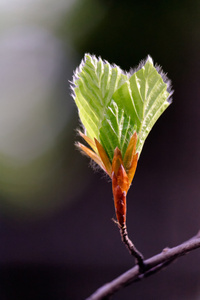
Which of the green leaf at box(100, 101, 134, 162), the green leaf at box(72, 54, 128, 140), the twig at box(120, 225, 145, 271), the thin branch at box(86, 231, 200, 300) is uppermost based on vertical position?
the green leaf at box(72, 54, 128, 140)

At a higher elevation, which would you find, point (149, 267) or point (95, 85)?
point (95, 85)

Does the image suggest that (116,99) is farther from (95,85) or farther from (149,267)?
(149,267)

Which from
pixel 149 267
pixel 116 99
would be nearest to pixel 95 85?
pixel 116 99

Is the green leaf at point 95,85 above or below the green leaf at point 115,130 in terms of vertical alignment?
above

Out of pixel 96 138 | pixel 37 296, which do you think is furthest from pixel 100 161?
pixel 37 296

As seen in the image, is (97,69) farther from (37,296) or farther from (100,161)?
(37,296)

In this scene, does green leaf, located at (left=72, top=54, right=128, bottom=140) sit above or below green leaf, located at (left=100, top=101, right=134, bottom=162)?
above

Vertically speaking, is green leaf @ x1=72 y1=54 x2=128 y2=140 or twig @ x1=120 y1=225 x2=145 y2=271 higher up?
green leaf @ x1=72 y1=54 x2=128 y2=140
